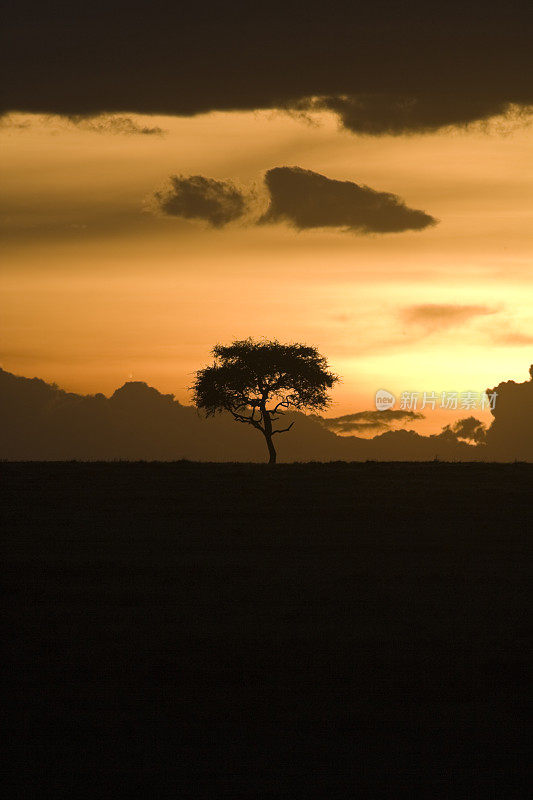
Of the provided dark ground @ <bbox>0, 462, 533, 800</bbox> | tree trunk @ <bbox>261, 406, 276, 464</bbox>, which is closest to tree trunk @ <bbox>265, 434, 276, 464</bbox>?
tree trunk @ <bbox>261, 406, 276, 464</bbox>

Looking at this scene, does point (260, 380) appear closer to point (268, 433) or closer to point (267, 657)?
point (268, 433)

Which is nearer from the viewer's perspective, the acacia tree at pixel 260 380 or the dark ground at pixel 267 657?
the dark ground at pixel 267 657

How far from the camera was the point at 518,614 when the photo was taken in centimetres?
1808

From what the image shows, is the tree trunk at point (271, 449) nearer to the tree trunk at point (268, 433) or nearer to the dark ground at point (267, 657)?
the tree trunk at point (268, 433)

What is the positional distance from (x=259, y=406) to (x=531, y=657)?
180ft

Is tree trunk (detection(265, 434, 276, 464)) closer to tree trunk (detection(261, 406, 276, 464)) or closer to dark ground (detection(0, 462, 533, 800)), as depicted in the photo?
tree trunk (detection(261, 406, 276, 464))

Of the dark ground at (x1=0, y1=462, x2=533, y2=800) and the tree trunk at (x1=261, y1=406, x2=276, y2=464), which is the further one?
the tree trunk at (x1=261, y1=406, x2=276, y2=464)

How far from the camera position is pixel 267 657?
14852 millimetres

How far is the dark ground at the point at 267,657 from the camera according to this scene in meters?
10.3

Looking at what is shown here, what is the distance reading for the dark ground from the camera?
10266 millimetres

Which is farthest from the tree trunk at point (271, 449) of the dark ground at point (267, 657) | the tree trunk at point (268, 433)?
the dark ground at point (267, 657)

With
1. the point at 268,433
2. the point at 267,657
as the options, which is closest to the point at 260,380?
the point at 268,433

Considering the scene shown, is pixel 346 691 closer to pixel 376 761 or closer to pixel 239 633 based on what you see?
pixel 376 761

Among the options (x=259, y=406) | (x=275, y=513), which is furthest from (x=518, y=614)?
(x=259, y=406)
